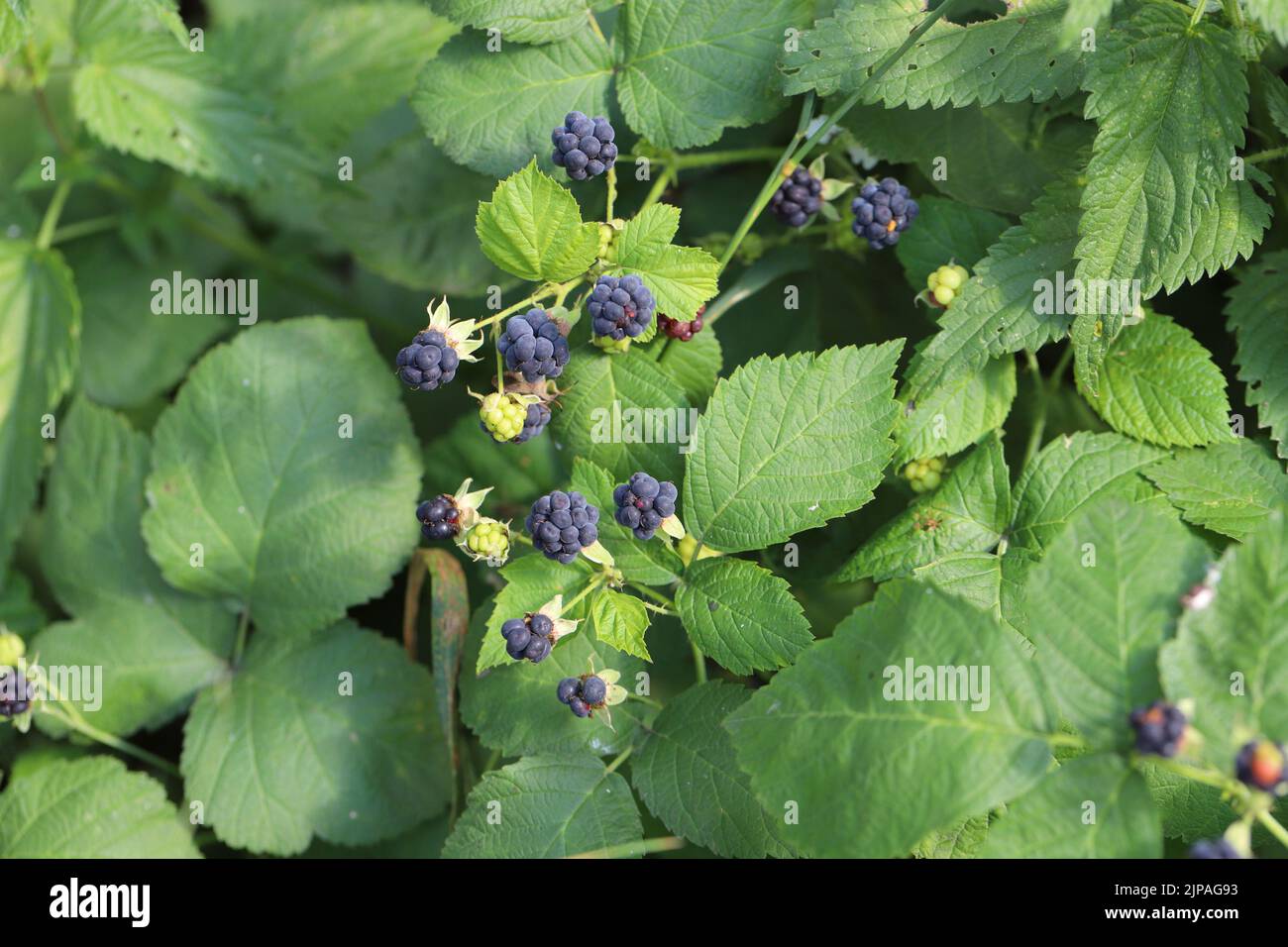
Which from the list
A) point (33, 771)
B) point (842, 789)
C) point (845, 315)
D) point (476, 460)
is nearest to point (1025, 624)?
point (842, 789)

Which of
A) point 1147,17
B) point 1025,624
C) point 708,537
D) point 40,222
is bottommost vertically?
point 1025,624

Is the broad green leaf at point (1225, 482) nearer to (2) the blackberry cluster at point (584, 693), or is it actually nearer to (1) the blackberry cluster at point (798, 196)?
(1) the blackberry cluster at point (798, 196)

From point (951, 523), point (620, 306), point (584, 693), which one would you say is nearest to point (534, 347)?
point (620, 306)

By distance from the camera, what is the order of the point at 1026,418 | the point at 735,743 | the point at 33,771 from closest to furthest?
the point at 735,743 < the point at 1026,418 < the point at 33,771

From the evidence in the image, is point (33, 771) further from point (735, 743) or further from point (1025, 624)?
point (1025, 624)

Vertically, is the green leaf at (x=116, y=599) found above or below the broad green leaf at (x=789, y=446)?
below

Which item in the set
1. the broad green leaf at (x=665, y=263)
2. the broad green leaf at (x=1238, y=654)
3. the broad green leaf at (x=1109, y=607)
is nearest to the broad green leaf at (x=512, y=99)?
the broad green leaf at (x=665, y=263)
